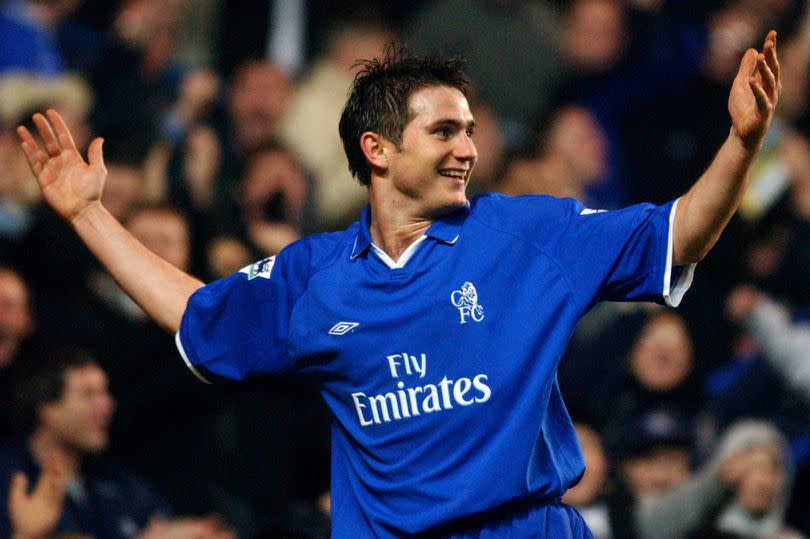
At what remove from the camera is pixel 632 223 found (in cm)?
329

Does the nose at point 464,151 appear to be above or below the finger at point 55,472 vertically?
above

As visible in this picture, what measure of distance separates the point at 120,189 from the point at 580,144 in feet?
8.63

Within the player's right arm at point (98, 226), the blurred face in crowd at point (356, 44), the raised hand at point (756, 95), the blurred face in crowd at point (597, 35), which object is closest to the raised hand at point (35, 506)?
the player's right arm at point (98, 226)

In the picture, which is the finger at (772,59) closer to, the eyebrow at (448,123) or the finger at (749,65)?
the finger at (749,65)

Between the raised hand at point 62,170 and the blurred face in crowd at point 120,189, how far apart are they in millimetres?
2752

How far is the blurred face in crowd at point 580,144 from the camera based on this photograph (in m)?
7.94

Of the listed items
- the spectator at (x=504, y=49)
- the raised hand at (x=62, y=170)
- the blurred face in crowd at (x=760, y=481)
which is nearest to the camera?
the raised hand at (x=62, y=170)

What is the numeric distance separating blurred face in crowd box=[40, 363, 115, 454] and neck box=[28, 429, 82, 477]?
2cm

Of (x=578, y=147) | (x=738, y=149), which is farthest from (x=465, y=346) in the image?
(x=578, y=147)

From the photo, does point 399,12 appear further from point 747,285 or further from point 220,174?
point 747,285

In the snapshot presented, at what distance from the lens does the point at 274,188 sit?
23.7ft

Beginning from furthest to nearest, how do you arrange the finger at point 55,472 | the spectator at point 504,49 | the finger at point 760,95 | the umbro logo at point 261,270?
the spectator at point 504,49, the finger at point 55,472, the umbro logo at point 261,270, the finger at point 760,95

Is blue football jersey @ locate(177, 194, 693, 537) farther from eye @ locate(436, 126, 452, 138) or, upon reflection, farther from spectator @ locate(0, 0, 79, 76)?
spectator @ locate(0, 0, 79, 76)

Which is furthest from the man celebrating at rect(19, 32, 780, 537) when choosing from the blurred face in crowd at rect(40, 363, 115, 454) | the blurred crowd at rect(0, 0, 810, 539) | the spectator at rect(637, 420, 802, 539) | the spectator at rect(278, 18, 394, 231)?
the spectator at rect(278, 18, 394, 231)
